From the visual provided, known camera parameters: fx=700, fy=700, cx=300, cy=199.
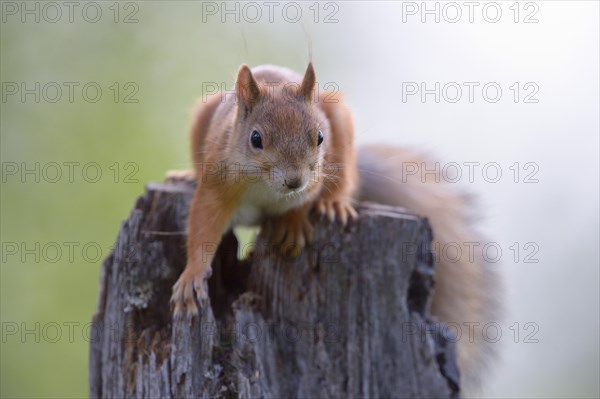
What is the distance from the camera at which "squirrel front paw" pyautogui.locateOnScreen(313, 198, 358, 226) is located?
8.39ft

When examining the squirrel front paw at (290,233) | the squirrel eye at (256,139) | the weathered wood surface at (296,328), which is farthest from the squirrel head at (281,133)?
the weathered wood surface at (296,328)

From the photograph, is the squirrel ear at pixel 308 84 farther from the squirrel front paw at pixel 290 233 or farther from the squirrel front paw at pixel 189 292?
the squirrel front paw at pixel 189 292

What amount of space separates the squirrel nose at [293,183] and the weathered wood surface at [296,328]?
0.93ft

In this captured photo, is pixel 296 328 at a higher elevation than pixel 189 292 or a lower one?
lower

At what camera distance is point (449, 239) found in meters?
3.35

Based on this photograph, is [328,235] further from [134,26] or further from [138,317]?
[134,26]

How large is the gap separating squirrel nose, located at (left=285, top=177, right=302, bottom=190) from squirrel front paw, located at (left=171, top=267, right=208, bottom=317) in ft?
1.58

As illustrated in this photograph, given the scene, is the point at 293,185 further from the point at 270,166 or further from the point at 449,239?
the point at 449,239

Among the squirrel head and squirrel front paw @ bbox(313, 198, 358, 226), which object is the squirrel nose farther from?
squirrel front paw @ bbox(313, 198, 358, 226)

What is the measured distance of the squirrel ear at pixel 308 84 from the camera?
2670 mm

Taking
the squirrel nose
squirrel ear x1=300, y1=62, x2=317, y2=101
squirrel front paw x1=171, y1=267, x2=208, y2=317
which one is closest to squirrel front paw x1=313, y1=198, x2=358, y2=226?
the squirrel nose

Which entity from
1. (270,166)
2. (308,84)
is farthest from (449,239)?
(270,166)

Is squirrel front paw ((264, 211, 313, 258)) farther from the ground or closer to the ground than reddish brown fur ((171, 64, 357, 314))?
closer to the ground

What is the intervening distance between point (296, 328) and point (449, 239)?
1.24m
